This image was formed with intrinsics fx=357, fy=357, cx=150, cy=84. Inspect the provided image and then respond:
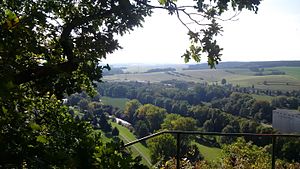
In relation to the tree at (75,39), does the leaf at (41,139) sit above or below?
below

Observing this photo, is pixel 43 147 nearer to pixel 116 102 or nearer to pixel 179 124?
pixel 179 124

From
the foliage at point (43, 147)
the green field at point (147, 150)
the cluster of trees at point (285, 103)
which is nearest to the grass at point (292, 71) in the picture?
the cluster of trees at point (285, 103)

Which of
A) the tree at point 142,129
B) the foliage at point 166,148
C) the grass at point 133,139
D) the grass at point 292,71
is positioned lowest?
the grass at point 133,139

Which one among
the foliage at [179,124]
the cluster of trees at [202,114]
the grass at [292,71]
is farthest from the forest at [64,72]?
the grass at [292,71]

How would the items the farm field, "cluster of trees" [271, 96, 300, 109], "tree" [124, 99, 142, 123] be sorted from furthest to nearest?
1. the farm field
2. "cluster of trees" [271, 96, 300, 109]
3. "tree" [124, 99, 142, 123]

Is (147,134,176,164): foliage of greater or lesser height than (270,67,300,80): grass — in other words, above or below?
above

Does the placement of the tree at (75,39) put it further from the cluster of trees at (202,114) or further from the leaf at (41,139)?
the cluster of trees at (202,114)

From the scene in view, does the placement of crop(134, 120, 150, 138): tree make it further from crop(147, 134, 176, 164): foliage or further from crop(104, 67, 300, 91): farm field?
crop(104, 67, 300, 91): farm field

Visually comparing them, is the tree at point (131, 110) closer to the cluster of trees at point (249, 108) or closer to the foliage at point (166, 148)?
the cluster of trees at point (249, 108)

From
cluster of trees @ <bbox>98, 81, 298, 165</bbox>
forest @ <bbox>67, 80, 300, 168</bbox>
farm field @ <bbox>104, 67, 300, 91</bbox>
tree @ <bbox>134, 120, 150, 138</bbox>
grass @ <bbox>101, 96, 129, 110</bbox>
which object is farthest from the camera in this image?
farm field @ <bbox>104, 67, 300, 91</bbox>

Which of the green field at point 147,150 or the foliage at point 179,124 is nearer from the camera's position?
the green field at point 147,150

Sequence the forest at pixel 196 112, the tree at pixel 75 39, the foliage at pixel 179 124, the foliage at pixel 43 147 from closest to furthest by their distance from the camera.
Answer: the foliage at pixel 43 147
the tree at pixel 75 39
the forest at pixel 196 112
the foliage at pixel 179 124

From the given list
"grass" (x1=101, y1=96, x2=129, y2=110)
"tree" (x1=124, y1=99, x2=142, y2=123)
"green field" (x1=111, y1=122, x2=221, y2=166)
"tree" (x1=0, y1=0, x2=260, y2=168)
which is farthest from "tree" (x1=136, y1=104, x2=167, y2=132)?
"tree" (x1=0, y1=0, x2=260, y2=168)

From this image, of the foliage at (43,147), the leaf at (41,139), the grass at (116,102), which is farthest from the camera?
the grass at (116,102)
